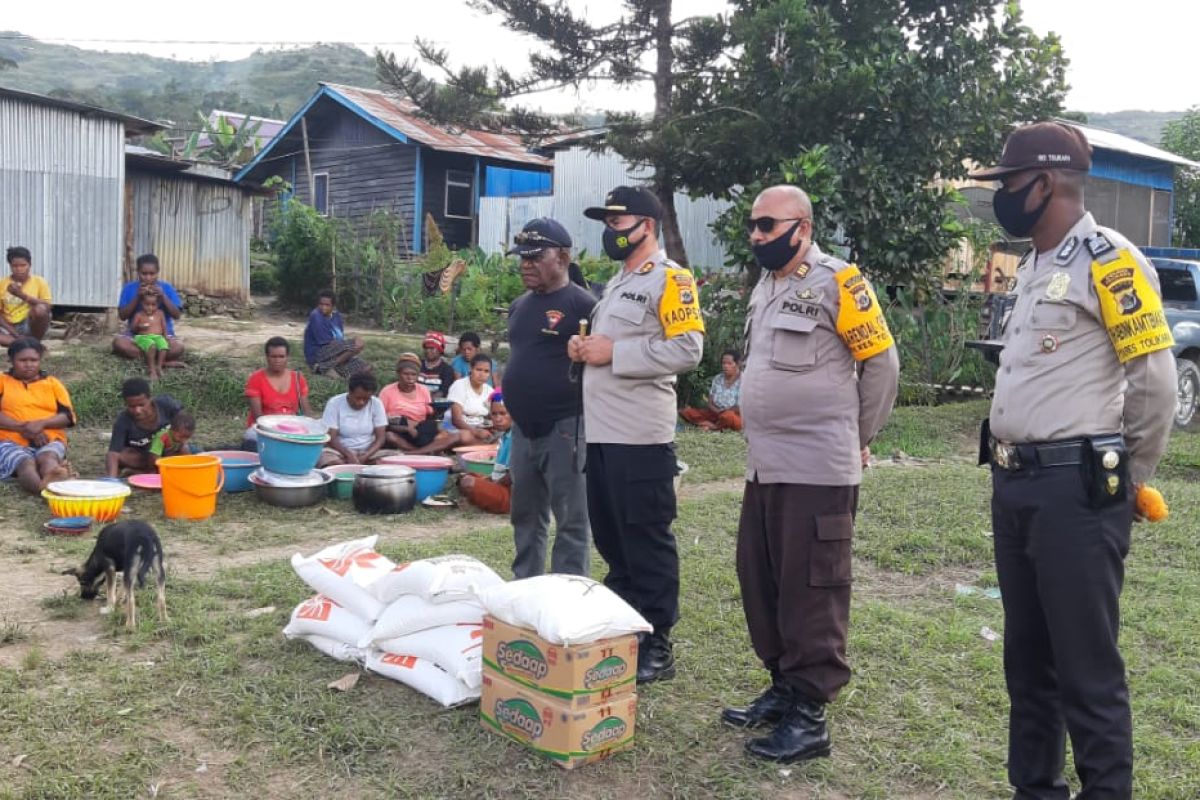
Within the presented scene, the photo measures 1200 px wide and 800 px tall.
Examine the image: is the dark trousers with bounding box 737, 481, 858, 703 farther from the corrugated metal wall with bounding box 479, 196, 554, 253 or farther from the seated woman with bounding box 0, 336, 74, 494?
the corrugated metal wall with bounding box 479, 196, 554, 253

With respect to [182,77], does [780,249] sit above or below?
below

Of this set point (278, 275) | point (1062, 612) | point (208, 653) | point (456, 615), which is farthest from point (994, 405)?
point (278, 275)

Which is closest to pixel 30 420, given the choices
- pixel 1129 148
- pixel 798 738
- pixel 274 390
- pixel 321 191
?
pixel 274 390

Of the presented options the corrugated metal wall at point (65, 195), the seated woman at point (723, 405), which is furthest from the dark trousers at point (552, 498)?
the corrugated metal wall at point (65, 195)

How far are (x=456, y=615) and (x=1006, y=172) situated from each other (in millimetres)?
2589

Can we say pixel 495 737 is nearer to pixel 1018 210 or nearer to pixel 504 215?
pixel 1018 210

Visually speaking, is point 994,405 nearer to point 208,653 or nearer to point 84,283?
point 208,653

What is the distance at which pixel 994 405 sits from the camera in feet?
10.4

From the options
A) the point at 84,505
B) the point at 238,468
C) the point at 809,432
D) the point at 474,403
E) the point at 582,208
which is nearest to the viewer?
the point at 809,432

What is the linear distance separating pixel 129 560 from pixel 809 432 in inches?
125

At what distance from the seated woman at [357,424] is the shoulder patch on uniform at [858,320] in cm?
590

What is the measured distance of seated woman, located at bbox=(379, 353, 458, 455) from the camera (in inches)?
372

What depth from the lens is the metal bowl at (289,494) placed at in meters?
7.77

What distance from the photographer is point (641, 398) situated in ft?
13.8
